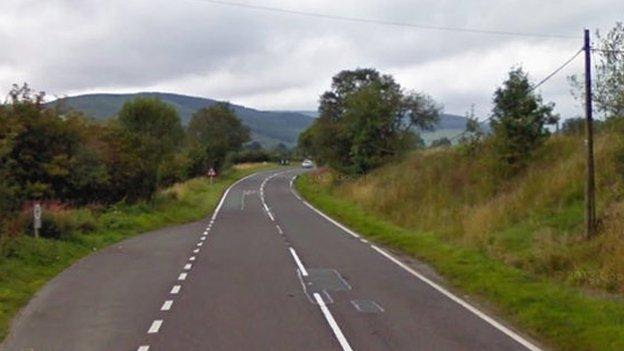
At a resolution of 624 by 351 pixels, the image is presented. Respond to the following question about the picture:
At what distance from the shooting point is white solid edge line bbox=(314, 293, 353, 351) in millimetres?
11164

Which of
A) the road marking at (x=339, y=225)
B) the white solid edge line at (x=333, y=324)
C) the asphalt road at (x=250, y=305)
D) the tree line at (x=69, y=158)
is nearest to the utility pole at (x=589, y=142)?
the asphalt road at (x=250, y=305)

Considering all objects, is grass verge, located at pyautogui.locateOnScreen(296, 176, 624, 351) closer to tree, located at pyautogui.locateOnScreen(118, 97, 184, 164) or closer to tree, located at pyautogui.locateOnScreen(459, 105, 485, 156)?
tree, located at pyautogui.locateOnScreen(459, 105, 485, 156)

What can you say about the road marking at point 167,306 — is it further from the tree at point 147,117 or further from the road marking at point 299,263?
A: the tree at point 147,117

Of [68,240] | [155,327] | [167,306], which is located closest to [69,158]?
[68,240]

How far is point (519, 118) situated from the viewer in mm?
32250

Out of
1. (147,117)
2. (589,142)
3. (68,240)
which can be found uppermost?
(147,117)

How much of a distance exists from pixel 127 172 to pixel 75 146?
5.73m

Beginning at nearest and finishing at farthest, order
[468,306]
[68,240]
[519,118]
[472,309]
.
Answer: [472,309] → [468,306] → [68,240] → [519,118]

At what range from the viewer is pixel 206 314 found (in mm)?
13719

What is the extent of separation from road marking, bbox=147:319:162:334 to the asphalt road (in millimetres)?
19

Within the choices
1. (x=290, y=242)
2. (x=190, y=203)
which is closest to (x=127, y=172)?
(x=190, y=203)

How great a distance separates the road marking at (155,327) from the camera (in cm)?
1227

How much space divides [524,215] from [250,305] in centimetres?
1214

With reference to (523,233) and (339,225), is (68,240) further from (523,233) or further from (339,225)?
(523,233)
